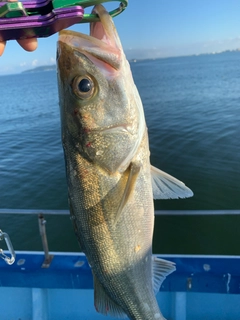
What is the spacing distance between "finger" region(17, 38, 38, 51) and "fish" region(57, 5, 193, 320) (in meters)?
0.22

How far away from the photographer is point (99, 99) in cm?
165

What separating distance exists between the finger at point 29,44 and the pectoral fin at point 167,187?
1.07m

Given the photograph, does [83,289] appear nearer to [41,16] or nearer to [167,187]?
[167,187]

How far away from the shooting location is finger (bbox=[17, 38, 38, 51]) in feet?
5.32

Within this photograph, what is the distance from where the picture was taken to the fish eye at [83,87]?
1583 millimetres

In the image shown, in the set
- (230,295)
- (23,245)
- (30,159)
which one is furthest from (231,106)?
(230,295)

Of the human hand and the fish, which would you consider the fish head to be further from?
the human hand

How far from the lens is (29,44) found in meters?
1.67

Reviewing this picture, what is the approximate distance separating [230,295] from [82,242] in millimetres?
2274

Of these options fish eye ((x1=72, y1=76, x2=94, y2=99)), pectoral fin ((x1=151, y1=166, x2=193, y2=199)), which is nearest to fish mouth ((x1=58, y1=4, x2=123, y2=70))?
fish eye ((x1=72, y1=76, x2=94, y2=99))

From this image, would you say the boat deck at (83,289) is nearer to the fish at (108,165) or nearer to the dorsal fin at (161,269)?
the dorsal fin at (161,269)

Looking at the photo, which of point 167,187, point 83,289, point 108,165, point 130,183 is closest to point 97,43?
point 108,165

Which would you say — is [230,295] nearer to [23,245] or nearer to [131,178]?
[131,178]

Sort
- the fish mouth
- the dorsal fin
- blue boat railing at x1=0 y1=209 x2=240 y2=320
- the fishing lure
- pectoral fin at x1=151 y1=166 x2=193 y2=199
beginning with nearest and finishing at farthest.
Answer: the fishing lure → the fish mouth → pectoral fin at x1=151 y1=166 x2=193 y2=199 → the dorsal fin → blue boat railing at x1=0 y1=209 x2=240 y2=320
